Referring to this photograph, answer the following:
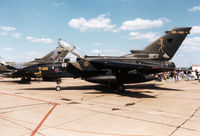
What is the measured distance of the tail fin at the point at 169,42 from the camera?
45.0 ft

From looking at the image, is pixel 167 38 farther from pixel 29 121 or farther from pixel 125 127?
pixel 29 121

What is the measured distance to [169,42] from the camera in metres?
13.8

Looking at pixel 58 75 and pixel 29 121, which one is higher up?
pixel 58 75

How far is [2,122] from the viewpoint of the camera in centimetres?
508

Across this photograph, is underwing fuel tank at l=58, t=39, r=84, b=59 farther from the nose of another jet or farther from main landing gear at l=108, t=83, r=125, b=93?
main landing gear at l=108, t=83, r=125, b=93

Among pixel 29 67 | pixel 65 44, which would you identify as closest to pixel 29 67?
pixel 29 67

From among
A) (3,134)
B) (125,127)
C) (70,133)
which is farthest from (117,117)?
(3,134)

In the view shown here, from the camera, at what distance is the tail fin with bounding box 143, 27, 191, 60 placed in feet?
45.0

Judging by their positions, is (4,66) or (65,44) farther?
(4,66)

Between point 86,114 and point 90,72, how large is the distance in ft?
22.0

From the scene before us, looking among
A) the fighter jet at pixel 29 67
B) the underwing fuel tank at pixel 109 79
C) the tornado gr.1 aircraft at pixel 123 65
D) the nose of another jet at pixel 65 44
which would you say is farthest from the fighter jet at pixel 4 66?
the underwing fuel tank at pixel 109 79

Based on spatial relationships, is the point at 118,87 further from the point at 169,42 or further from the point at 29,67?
the point at 29,67

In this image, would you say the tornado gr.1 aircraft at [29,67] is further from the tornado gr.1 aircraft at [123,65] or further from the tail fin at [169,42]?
the tail fin at [169,42]

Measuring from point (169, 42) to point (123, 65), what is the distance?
574 centimetres
